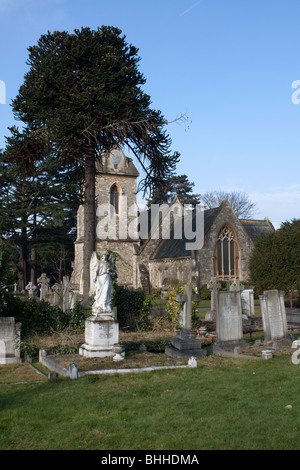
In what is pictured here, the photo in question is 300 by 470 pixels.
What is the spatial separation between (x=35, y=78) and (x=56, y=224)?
22446 mm

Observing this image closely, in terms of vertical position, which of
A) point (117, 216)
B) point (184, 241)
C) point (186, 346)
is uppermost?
point (117, 216)

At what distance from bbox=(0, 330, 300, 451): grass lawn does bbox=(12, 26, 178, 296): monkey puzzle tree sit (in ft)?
29.6

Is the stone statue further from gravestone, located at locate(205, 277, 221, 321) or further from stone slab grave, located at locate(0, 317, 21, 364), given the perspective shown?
gravestone, located at locate(205, 277, 221, 321)

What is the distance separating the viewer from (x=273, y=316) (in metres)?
11.2

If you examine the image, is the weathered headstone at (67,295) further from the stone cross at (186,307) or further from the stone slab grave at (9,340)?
the stone slab grave at (9,340)

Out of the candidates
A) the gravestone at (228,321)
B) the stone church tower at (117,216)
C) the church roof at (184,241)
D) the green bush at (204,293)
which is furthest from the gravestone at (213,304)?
the stone church tower at (117,216)

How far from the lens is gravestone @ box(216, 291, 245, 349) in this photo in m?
10.8

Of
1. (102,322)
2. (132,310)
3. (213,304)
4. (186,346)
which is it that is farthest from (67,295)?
(186,346)

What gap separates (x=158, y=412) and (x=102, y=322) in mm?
4157

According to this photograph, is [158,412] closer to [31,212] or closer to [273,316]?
[273,316]

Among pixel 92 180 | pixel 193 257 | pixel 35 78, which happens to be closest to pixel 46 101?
pixel 35 78

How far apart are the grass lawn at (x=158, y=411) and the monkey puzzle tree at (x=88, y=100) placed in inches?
356

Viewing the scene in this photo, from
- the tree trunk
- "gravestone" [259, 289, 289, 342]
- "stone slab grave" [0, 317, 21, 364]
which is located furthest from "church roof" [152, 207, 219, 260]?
"stone slab grave" [0, 317, 21, 364]

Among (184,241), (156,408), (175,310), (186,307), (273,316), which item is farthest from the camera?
(184,241)
